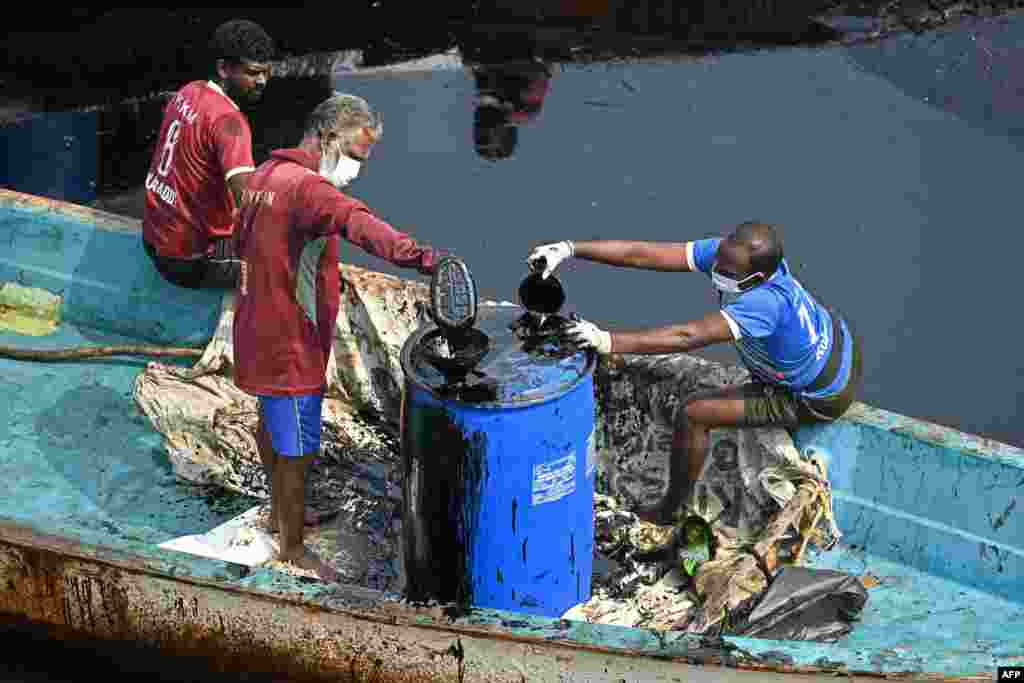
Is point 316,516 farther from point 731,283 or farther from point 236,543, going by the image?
point 731,283

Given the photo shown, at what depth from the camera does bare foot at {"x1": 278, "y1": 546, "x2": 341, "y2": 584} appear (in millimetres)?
5102

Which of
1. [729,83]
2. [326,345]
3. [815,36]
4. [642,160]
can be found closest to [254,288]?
[326,345]

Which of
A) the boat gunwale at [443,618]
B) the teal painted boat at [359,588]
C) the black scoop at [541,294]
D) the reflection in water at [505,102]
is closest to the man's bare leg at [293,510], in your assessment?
the teal painted boat at [359,588]

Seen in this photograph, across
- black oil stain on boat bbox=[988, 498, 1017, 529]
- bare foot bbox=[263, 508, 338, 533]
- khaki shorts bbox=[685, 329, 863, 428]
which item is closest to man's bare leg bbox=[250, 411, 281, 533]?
bare foot bbox=[263, 508, 338, 533]

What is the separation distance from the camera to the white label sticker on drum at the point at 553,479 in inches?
173

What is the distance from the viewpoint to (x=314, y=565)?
5133 millimetres

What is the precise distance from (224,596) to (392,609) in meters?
0.60

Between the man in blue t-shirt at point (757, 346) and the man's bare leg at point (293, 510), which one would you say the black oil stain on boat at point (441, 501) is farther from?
the man in blue t-shirt at point (757, 346)

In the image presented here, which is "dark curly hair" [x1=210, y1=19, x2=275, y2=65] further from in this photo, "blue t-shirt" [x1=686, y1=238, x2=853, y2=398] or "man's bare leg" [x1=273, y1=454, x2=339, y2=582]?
"blue t-shirt" [x1=686, y1=238, x2=853, y2=398]

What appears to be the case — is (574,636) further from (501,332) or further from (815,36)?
(815,36)

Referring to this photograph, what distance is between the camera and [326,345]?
4.93 metres

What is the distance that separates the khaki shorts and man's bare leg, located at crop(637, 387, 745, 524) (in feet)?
0.09

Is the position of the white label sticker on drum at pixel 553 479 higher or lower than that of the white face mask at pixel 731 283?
lower

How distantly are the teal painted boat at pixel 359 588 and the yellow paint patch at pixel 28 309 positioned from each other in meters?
0.16
